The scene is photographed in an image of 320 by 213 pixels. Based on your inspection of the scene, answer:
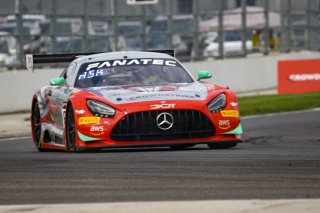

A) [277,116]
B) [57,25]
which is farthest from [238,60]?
[277,116]

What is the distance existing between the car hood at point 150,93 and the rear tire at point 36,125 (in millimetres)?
2200

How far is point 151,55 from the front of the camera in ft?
49.2

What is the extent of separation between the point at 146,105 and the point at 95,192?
4.38 m

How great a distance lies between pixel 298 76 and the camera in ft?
106

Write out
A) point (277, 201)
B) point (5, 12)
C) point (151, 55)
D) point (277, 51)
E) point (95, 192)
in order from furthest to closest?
point (277, 51) → point (5, 12) → point (151, 55) → point (95, 192) → point (277, 201)

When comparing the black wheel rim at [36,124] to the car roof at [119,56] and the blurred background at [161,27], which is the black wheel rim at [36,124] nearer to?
the car roof at [119,56]

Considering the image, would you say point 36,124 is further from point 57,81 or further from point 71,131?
point 71,131

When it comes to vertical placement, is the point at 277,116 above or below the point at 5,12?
below

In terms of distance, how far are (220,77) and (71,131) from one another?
18.6 m

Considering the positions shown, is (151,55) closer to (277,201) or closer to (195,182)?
(195,182)

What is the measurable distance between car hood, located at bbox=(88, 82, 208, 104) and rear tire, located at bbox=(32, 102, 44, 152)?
2200 mm

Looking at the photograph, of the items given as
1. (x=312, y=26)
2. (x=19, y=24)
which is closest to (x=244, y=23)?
(x=312, y=26)

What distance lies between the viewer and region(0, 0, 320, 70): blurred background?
27.3m

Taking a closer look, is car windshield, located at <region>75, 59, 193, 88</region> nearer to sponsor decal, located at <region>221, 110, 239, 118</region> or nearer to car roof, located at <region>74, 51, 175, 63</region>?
car roof, located at <region>74, 51, 175, 63</region>
